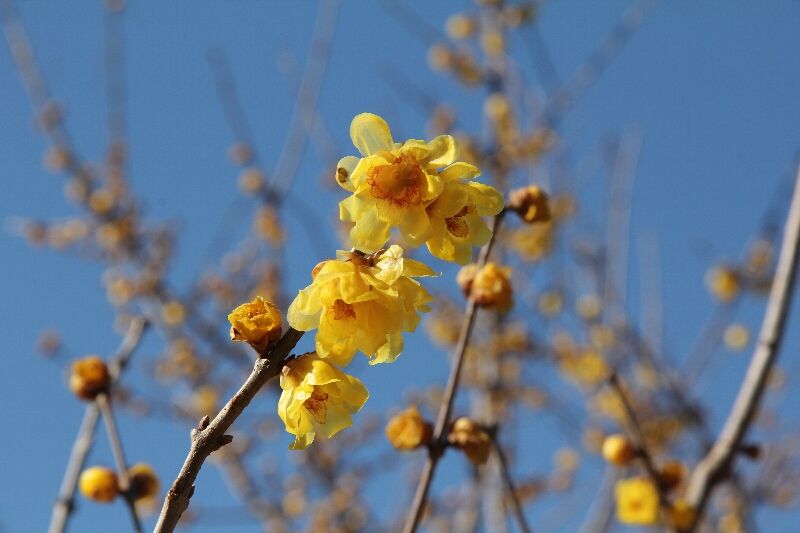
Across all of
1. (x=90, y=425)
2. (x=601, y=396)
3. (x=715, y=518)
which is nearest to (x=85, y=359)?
(x=90, y=425)

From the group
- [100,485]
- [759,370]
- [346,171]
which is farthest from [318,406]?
[759,370]

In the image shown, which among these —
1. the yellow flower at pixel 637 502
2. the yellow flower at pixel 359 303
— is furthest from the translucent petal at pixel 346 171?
the yellow flower at pixel 637 502

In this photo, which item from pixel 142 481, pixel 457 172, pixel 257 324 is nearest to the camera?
pixel 257 324

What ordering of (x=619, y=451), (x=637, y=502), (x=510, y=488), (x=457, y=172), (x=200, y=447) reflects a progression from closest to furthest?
(x=200, y=447), (x=457, y=172), (x=510, y=488), (x=619, y=451), (x=637, y=502)

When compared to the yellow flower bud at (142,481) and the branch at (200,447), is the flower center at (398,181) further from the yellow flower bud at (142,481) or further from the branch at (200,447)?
the yellow flower bud at (142,481)

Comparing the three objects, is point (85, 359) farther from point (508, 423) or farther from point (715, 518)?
point (715, 518)

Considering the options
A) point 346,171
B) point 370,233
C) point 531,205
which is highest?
point 531,205

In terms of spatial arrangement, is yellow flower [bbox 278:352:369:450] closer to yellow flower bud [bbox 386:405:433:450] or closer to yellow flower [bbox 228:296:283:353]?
yellow flower [bbox 228:296:283:353]

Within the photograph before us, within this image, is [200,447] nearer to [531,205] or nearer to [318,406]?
[318,406]

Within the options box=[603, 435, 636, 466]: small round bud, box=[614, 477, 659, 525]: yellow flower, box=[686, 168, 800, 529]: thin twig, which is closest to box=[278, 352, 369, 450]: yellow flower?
box=[603, 435, 636, 466]: small round bud
